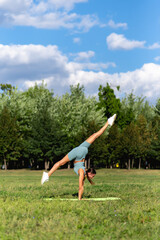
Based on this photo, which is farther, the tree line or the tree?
the tree

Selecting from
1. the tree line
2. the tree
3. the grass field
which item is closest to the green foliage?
the tree line

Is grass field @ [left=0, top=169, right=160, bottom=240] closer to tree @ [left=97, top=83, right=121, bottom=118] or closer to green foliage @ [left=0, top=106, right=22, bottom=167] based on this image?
green foliage @ [left=0, top=106, right=22, bottom=167]

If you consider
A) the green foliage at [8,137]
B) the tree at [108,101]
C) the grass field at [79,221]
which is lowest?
the grass field at [79,221]

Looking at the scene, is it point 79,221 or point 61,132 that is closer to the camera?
point 79,221

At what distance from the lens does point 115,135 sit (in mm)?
55625

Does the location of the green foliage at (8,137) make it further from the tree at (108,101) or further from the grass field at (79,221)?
the grass field at (79,221)

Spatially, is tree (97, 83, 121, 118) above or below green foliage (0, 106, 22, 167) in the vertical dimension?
above

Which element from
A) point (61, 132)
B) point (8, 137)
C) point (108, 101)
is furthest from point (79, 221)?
point (108, 101)

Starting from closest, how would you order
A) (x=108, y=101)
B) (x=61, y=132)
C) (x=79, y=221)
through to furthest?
1. (x=79, y=221)
2. (x=61, y=132)
3. (x=108, y=101)

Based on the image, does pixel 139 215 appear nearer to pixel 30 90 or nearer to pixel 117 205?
pixel 117 205

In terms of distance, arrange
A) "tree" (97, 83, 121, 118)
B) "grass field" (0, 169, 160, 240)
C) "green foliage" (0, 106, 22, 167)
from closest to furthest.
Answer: "grass field" (0, 169, 160, 240) → "green foliage" (0, 106, 22, 167) → "tree" (97, 83, 121, 118)

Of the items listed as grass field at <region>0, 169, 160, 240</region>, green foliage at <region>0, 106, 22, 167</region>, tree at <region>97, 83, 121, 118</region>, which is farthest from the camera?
tree at <region>97, 83, 121, 118</region>

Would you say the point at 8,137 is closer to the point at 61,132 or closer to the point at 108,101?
the point at 61,132

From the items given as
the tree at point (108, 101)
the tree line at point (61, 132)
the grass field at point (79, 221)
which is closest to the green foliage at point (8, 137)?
the tree line at point (61, 132)
